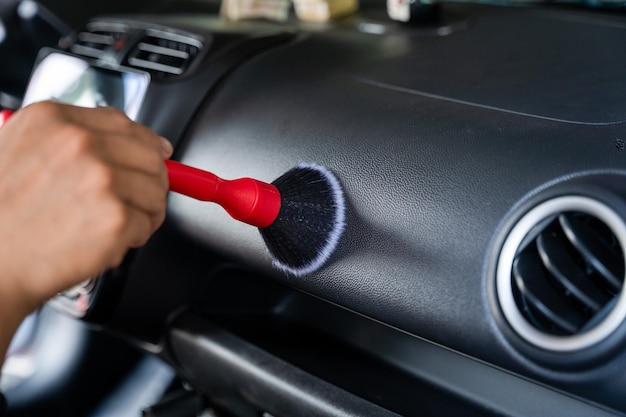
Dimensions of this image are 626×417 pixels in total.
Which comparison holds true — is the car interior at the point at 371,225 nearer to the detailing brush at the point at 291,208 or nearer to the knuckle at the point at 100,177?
the detailing brush at the point at 291,208

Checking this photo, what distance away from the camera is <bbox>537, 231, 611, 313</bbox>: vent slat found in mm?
582

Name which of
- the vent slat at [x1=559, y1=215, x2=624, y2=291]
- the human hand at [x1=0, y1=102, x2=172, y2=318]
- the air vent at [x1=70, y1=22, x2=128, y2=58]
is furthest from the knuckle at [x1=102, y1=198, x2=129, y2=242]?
the air vent at [x1=70, y1=22, x2=128, y2=58]

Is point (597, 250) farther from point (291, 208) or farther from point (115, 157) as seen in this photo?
point (115, 157)

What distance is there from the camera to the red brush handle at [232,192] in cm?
59

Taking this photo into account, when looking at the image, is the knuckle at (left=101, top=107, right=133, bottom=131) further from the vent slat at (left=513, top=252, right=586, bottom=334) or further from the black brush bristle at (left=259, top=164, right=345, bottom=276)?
the vent slat at (left=513, top=252, right=586, bottom=334)

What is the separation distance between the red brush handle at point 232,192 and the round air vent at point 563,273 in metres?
0.19

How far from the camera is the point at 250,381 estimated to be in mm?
826

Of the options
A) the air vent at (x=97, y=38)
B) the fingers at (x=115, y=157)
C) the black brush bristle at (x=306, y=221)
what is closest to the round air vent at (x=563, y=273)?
the black brush bristle at (x=306, y=221)

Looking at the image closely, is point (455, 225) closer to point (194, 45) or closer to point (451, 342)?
point (451, 342)

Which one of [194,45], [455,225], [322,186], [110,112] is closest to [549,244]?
[455,225]

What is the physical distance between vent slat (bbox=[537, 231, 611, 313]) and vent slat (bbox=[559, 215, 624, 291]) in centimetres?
1

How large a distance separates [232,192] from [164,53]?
0.44 m

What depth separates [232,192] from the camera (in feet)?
2.06

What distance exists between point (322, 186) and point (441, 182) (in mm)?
107
